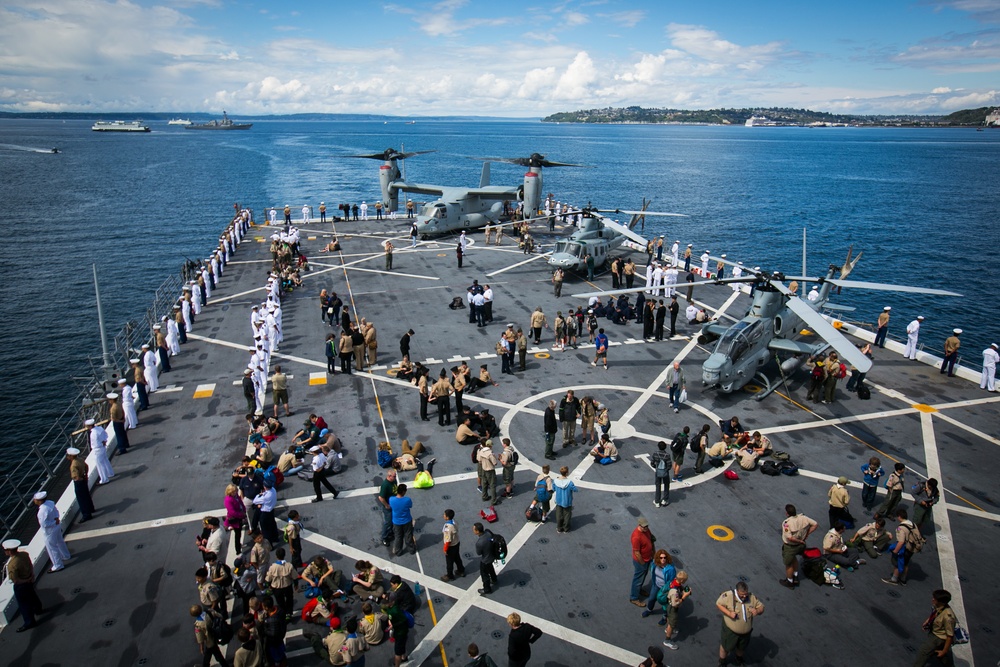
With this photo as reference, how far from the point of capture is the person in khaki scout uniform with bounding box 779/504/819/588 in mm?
12836

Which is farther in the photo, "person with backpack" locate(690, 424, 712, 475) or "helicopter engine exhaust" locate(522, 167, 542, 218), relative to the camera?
"helicopter engine exhaust" locate(522, 167, 542, 218)

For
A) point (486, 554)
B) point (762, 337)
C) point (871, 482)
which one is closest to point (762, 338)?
point (762, 337)

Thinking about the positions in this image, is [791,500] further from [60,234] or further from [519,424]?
[60,234]

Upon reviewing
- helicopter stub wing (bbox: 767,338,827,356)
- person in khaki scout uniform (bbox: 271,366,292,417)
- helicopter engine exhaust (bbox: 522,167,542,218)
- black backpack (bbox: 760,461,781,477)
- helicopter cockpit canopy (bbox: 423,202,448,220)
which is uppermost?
helicopter engine exhaust (bbox: 522,167,542,218)

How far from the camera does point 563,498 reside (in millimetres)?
14500

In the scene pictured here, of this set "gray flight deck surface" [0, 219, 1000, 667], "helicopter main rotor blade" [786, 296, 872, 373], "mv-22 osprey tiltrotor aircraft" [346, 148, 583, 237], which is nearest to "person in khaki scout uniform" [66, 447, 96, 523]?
"gray flight deck surface" [0, 219, 1000, 667]

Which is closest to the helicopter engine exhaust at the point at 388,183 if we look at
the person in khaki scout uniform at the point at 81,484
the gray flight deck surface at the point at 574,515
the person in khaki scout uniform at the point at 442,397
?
the gray flight deck surface at the point at 574,515

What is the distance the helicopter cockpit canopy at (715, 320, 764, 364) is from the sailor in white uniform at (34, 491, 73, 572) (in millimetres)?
20467

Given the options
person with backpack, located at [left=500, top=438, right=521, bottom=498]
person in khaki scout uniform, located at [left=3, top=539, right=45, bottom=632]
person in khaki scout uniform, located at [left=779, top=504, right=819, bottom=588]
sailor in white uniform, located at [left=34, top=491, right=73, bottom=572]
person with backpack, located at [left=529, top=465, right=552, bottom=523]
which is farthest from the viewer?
person with backpack, located at [left=500, top=438, right=521, bottom=498]

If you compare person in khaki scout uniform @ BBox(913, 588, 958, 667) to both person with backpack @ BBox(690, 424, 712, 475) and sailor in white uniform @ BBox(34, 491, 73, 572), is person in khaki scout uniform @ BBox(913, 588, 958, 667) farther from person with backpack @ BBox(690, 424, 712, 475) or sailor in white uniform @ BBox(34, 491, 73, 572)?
sailor in white uniform @ BBox(34, 491, 73, 572)

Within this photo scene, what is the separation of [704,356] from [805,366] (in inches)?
162

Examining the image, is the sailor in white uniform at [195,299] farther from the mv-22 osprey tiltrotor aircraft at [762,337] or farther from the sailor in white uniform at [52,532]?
the mv-22 osprey tiltrotor aircraft at [762,337]

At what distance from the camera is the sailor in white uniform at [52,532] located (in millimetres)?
13211

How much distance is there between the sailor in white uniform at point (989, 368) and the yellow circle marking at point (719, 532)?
15355 mm
